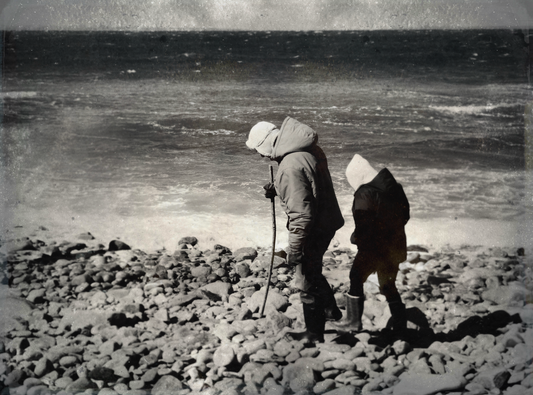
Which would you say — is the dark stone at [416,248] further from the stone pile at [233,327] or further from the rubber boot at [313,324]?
the rubber boot at [313,324]

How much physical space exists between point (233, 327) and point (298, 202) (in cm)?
129

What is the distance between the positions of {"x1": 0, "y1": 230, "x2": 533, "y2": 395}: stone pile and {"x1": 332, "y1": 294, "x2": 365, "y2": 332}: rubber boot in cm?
7

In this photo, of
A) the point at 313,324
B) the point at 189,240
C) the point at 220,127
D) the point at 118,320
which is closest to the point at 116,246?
the point at 189,240

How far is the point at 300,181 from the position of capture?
3.26 meters

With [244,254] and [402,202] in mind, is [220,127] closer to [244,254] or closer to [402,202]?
[244,254]

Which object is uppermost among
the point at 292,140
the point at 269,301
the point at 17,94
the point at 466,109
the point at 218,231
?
the point at 466,109

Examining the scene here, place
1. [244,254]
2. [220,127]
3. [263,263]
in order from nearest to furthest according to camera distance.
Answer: [263,263], [244,254], [220,127]

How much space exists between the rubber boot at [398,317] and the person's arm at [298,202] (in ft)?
2.97

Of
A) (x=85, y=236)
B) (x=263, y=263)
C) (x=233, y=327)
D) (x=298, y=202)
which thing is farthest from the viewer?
(x=85, y=236)

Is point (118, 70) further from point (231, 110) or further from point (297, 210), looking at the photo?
point (297, 210)

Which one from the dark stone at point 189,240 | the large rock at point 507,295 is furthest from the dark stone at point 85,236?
the large rock at point 507,295

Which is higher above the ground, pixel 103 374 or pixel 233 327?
pixel 233 327

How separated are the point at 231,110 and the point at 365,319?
2923 millimetres

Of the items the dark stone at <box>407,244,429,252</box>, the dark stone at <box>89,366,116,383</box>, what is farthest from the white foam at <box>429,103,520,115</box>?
the dark stone at <box>89,366,116,383</box>
